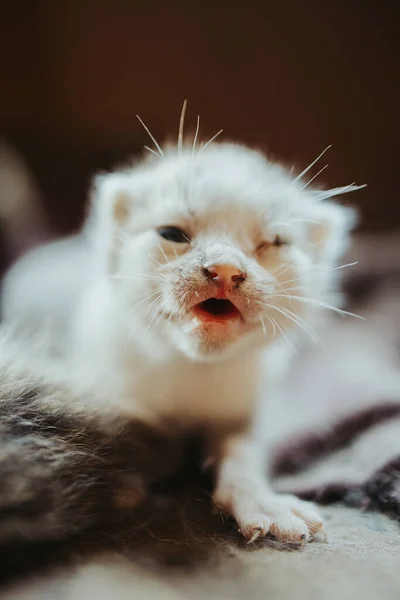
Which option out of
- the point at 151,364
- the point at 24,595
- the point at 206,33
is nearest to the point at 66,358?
the point at 151,364

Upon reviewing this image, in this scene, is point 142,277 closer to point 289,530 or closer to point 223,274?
point 223,274

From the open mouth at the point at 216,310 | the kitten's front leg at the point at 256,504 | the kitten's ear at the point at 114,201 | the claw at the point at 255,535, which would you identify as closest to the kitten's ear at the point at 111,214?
the kitten's ear at the point at 114,201

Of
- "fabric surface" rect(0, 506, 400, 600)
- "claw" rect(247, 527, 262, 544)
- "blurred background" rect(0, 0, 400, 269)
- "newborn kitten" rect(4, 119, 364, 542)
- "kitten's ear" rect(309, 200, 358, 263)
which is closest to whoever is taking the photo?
"fabric surface" rect(0, 506, 400, 600)

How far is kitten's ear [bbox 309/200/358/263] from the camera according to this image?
38.0 inches

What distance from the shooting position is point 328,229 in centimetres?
98

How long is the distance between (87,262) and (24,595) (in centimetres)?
78

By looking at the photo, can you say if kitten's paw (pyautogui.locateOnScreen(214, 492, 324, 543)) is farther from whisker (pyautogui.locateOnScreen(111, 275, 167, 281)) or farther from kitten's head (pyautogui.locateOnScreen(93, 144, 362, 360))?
whisker (pyautogui.locateOnScreen(111, 275, 167, 281))

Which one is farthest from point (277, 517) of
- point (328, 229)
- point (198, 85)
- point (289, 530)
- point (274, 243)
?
point (198, 85)

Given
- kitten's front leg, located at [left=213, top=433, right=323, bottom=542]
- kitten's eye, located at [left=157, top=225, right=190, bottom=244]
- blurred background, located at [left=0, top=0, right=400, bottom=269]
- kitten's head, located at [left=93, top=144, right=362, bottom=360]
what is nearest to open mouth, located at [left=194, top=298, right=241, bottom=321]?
kitten's head, located at [left=93, top=144, right=362, bottom=360]

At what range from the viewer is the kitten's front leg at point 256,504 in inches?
26.6

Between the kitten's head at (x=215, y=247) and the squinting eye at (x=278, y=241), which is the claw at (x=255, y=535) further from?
the squinting eye at (x=278, y=241)

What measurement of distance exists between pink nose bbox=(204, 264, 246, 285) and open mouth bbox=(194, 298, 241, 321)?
0.04m

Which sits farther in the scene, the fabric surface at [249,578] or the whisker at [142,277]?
the whisker at [142,277]

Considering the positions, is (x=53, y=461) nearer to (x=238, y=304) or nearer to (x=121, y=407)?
(x=121, y=407)
